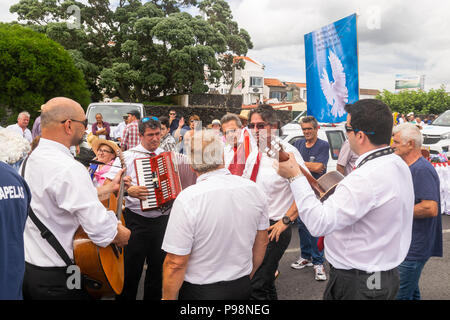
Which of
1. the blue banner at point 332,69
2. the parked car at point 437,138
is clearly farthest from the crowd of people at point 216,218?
the parked car at point 437,138

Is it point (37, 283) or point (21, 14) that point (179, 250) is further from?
point (21, 14)

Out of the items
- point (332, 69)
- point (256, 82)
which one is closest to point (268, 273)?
point (332, 69)

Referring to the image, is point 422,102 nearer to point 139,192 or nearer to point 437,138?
point 437,138

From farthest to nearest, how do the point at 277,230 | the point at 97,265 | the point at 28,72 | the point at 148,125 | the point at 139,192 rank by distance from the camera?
1. the point at 28,72
2. the point at 148,125
3. the point at 139,192
4. the point at 277,230
5. the point at 97,265

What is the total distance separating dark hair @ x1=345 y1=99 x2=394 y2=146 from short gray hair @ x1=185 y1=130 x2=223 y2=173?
0.85m

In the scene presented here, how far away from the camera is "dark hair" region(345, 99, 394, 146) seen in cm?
206

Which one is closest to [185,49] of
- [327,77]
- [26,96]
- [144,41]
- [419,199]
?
[144,41]

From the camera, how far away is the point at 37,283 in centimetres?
221

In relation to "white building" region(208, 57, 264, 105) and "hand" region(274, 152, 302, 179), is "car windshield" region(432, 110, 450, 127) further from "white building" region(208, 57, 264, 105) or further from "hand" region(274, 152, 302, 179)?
"white building" region(208, 57, 264, 105)

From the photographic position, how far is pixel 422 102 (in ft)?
123

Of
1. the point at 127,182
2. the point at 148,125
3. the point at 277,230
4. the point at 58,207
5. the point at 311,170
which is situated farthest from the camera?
the point at 311,170

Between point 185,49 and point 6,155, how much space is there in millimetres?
23558

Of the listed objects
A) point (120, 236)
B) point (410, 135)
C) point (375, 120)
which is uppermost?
point (375, 120)

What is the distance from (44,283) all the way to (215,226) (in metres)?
1.15
